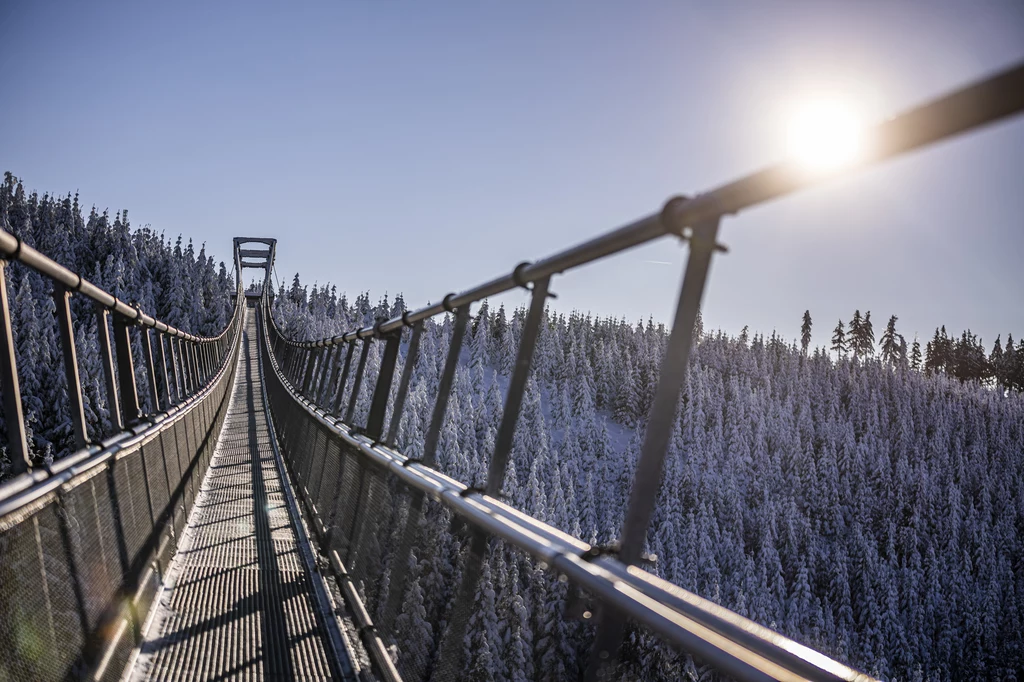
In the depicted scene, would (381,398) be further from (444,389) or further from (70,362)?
(70,362)

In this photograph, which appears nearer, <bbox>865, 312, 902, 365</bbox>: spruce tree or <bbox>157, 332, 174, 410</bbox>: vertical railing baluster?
<bbox>157, 332, 174, 410</bbox>: vertical railing baluster

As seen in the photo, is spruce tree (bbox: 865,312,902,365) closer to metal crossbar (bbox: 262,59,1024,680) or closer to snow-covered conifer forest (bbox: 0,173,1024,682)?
snow-covered conifer forest (bbox: 0,173,1024,682)

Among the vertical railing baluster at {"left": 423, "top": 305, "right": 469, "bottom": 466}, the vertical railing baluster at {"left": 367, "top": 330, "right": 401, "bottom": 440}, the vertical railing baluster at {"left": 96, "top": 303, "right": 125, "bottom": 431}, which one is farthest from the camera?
the vertical railing baluster at {"left": 367, "top": 330, "right": 401, "bottom": 440}

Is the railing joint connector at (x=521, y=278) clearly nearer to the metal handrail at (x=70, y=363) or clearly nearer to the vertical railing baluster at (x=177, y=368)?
the metal handrail at (x=70, y=363)

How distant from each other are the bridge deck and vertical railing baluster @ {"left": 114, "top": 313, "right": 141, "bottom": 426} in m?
1.50

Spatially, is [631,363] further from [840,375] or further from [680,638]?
[680,638]

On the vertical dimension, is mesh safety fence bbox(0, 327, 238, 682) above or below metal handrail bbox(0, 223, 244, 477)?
below

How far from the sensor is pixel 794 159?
48.9 inches

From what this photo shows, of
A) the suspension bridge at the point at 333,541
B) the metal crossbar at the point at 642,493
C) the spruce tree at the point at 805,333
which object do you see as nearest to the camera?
the metal crossbar at the point at 642,493

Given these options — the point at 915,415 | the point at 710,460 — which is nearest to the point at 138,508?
the point at 710,460

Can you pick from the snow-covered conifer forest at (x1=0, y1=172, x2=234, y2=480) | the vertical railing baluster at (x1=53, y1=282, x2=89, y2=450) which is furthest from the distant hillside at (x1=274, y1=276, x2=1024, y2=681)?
the vertical railing baluster at (x1=53, y1=282, x2=89, y2=450)

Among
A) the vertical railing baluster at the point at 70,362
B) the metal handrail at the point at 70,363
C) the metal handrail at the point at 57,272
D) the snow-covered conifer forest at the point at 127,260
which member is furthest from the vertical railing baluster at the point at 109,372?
the snow-covered conifer forest at the point at 127,260

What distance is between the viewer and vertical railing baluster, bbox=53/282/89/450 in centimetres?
367

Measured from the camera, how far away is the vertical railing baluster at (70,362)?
367cm
